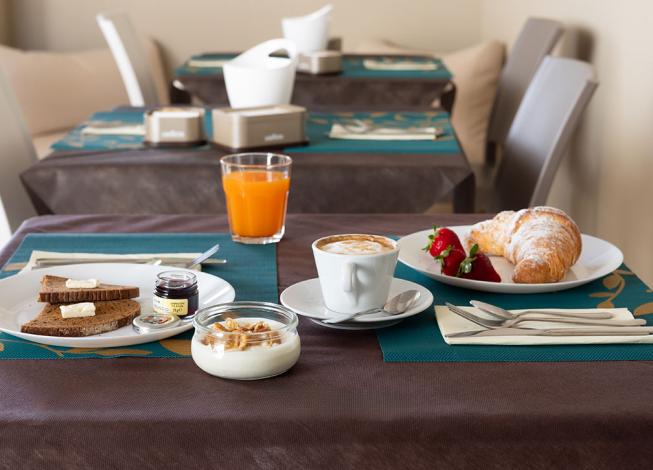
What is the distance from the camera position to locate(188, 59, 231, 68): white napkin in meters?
3.65

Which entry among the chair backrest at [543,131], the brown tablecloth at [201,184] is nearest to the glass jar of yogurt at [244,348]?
the brown tablecloth at [201,184]

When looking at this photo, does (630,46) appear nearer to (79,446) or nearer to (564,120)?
(564,120)

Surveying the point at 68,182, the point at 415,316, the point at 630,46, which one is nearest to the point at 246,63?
the point at 68,182

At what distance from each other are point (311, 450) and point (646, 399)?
325 mm

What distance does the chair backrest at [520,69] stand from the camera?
3309mm

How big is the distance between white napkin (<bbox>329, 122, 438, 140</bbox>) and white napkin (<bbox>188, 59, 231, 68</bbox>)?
1.44m

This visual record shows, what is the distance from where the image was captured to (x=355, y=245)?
109 centimetres

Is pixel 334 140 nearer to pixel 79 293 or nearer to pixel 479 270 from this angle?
pixel 479 270

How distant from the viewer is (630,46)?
8.50ft

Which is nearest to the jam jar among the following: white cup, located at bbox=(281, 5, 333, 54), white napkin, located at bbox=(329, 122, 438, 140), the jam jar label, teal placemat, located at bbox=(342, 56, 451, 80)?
the jam jar label

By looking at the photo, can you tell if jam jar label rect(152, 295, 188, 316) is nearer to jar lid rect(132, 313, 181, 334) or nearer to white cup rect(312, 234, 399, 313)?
jar lid rect(132, 313, 181, 334)

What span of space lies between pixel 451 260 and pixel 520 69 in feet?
8.21

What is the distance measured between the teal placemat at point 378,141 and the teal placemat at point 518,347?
862 mm

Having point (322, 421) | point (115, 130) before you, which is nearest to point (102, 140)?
point (115, 130)
